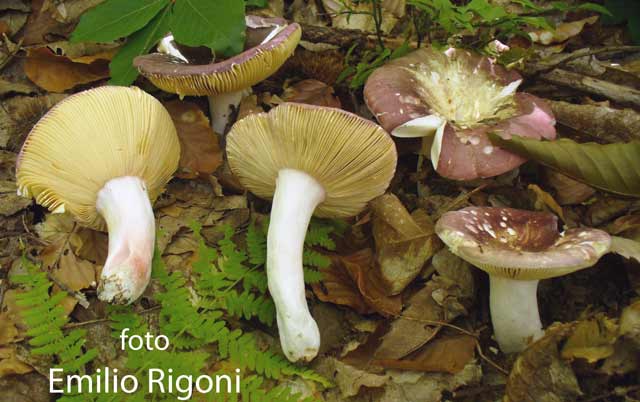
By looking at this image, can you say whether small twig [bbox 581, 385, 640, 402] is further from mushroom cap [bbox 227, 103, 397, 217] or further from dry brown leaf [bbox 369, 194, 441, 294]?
mushroom cap [bbox 227, 103, 397, 217]

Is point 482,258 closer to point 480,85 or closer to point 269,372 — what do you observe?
point 269,372

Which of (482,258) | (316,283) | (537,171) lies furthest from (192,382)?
(537,171)

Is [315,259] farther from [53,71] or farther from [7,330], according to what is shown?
[53,71]

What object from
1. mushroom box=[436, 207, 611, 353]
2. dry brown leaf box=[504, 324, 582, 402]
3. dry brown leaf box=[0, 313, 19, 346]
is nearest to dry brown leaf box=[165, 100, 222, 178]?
dry brown leaf box=[0, 313, 19, 346]

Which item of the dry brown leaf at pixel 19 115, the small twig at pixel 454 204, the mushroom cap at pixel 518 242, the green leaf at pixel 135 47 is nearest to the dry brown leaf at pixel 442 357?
the mushroom cap at pixel 518 242

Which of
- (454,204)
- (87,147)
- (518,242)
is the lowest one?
(454,204)

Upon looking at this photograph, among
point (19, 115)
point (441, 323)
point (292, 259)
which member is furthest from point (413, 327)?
point (19, 115)
